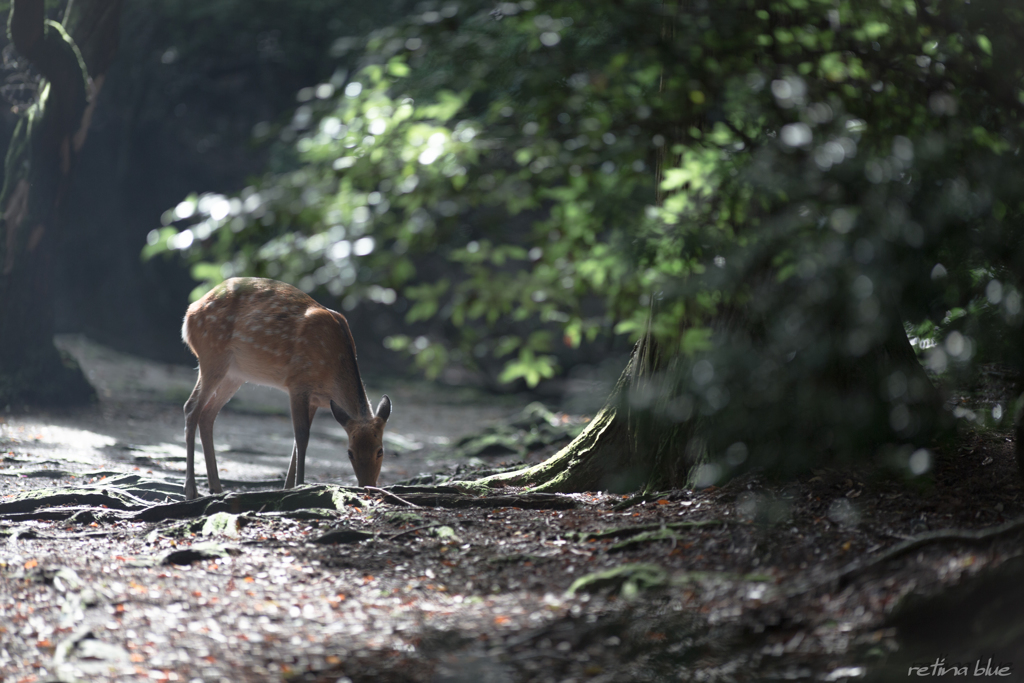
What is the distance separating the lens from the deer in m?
7.79

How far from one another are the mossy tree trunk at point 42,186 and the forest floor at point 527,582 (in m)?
6.87

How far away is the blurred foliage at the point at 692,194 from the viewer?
3.66 metres

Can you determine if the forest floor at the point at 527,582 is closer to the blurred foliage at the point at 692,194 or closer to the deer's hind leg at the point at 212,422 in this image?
the deer's hind leg at the point at 212,422

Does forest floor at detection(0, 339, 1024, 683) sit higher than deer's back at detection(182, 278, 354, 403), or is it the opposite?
deer's back at detection(182, 278, 354, 403)

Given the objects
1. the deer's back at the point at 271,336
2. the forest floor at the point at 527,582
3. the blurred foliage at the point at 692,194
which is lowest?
the forest floor at the point at 527,582

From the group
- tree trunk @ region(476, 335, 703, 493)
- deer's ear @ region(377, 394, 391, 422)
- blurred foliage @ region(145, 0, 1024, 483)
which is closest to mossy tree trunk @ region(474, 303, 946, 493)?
tree trunk @ region(476, 335, 703, 493)

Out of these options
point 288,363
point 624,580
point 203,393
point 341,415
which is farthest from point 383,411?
point 624,580

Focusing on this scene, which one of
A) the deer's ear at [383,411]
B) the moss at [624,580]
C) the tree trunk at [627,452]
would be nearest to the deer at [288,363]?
the deer's ear at [383,411]

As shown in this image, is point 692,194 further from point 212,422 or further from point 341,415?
point 212,422

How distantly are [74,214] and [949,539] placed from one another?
955 inches

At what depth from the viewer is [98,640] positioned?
4039 mm

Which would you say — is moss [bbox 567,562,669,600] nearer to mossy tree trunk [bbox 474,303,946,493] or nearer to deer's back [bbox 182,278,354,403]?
mossy tree trunk [bbox 474,303,946,493]

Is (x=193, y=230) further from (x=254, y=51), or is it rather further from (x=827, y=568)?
(x=254, y=51)

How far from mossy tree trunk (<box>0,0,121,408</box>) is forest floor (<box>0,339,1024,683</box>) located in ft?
22.5
